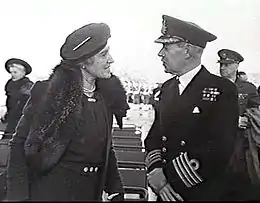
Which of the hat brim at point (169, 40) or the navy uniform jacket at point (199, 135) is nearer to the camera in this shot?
the navy uniform jacket at point (199, 135)

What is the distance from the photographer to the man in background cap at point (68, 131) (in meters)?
1.24

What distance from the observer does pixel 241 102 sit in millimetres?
1713

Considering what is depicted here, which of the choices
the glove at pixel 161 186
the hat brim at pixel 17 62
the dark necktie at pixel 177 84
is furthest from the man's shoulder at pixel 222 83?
the hat brim at pixel 17 62

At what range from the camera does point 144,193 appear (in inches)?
56.3

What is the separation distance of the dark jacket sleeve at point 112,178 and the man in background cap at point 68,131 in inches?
1.3

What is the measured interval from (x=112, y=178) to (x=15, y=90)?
529mm

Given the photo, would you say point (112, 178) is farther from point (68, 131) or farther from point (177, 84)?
point (177, 84)

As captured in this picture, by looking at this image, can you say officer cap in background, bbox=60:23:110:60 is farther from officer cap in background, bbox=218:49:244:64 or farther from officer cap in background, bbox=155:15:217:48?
officer cap in background, bbox=218:49:244:64

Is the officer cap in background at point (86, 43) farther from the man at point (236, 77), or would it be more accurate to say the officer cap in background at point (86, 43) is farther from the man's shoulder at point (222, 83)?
the man at point (236, 77)

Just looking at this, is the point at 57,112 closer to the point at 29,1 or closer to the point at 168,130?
the point at 168,130

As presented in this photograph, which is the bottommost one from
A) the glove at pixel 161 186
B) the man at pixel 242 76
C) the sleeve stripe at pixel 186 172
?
the glove at pixel 161 186

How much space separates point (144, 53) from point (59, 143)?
0.67 metres

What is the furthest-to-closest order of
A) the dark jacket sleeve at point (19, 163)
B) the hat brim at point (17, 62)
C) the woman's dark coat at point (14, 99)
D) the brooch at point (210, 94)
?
the hat brim at point (17, 62) < the woman's dark coat at point (14, 99) < the brooch at point (210, 94) < the dark jacket sleeve at point (19, 163)

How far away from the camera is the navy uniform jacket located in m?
1.33
